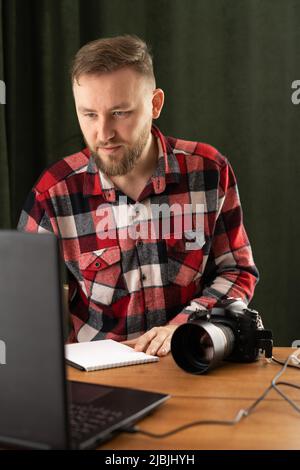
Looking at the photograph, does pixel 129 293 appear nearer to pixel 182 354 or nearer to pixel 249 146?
pixel 182 354

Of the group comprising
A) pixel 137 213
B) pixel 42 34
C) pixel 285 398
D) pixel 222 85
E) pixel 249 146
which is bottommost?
pixel 285 398

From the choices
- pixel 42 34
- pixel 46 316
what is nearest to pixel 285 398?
pixel 46 316

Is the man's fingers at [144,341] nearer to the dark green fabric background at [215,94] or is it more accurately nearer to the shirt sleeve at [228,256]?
the shirt sleeve at [228,256]

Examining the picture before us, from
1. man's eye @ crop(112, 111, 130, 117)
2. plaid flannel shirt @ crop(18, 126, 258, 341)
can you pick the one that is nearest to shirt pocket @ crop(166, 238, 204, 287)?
plaid flannel shirt @ crop(18, 126, 258, 341)

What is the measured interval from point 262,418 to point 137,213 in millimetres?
875

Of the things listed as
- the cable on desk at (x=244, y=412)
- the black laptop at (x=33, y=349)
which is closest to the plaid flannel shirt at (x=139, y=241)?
the cable on desk at (x=244, y=412)

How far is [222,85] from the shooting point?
2.53 m

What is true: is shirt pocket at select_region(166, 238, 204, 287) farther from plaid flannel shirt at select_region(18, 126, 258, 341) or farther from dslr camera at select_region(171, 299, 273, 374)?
dslr camera at select_region(171, 299, 273, 374)

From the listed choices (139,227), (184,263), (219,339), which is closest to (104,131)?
(139,227)

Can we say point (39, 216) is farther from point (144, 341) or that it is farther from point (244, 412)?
point (244, 412)

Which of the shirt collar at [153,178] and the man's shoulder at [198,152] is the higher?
the man's shoulder at [198,152]

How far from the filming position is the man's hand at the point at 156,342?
4.32 feet

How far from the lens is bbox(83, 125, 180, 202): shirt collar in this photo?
1.73 metres

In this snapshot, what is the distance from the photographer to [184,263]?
1745mm
